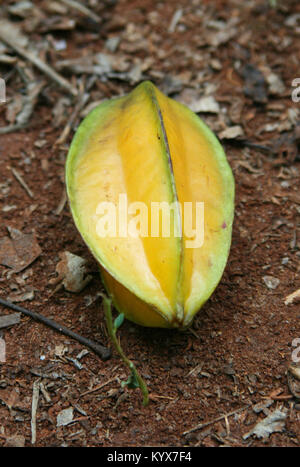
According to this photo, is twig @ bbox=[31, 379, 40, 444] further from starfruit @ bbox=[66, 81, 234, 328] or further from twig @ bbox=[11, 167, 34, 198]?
twig @ bbox=[11, 167, 34, 198]

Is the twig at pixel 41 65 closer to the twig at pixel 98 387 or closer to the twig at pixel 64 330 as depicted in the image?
the twig at pixel 64 330

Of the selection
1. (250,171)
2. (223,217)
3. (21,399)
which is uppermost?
(223,217)

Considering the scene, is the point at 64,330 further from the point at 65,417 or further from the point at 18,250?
the point at 18,250

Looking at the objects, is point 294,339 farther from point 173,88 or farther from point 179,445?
point 173,88

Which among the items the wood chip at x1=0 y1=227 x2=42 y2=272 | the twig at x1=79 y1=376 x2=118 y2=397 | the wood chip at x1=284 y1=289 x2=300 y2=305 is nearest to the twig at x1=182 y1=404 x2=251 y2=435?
the twig at x1=79 y1=376 x2=118 y2=397

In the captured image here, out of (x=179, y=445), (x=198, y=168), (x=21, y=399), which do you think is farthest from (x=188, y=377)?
(x=198, y=168)

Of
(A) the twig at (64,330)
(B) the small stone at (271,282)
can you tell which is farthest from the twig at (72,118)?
(B) the small stone at (271,282)

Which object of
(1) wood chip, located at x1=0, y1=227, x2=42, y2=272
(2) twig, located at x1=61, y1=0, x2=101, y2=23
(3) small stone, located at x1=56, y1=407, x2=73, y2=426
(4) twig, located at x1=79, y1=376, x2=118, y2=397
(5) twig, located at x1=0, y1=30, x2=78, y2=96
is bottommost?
(3) small stone, located at x1=56, y1=407, x2=73, y2=426
